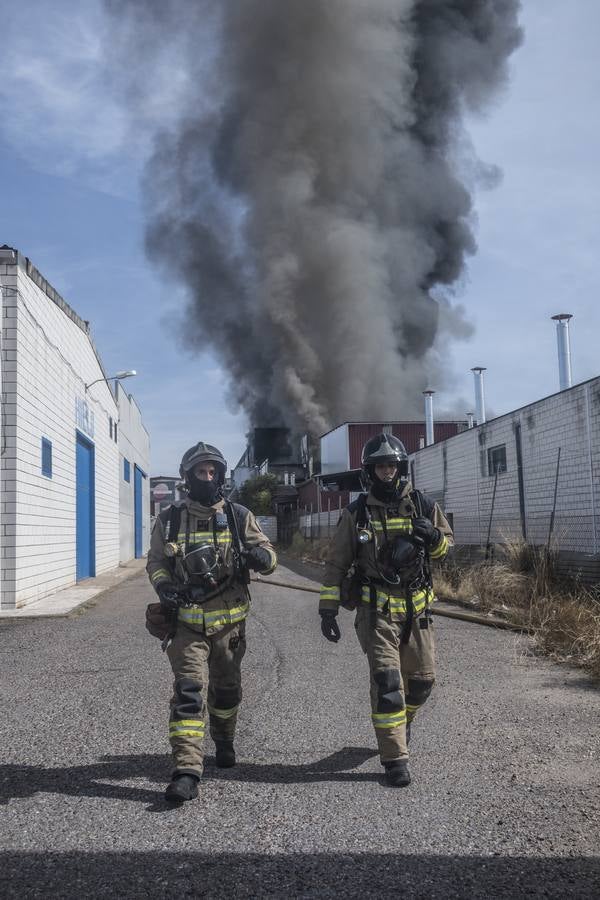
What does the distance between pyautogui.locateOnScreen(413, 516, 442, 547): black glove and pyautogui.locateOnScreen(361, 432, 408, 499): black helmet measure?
0.24 meters

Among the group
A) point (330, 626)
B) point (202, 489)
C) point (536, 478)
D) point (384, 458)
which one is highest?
point (536, 478)

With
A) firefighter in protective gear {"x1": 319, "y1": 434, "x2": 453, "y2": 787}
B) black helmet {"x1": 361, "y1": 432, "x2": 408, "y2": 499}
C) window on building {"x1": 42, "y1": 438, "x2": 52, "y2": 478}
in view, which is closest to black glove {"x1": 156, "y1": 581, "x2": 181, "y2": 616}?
firefighter in protective gear {"x1": 319, "y1": 434, "x2": 453, "y2": 787}

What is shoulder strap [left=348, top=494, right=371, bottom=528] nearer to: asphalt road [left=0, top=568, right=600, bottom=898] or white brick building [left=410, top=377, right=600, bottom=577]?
asphalt road [left=0, top=568, right=600, bottom=898]

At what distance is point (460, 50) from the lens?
6062cm

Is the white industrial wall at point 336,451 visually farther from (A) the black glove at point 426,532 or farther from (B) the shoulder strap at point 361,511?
(A) the black glove at point 426,532

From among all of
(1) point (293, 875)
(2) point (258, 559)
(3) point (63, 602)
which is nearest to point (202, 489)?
Result: (2) point (258, 559)

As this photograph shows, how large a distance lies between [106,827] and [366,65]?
60559 mm

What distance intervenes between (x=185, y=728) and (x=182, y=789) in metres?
0.30

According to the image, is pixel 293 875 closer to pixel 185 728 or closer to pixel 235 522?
pixel 185 728

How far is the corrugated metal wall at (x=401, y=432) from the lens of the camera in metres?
37.8

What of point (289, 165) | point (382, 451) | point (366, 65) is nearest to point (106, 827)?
point (382, 451)

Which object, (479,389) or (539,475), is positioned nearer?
(539,475)

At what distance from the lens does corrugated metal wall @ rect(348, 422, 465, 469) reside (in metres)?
37.8

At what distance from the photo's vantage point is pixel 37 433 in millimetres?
13789
